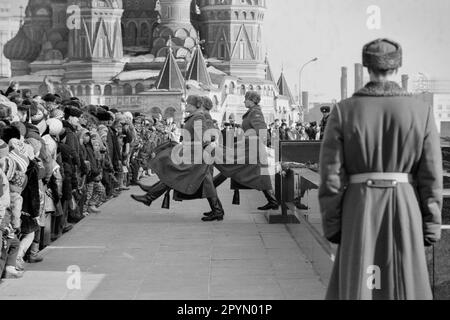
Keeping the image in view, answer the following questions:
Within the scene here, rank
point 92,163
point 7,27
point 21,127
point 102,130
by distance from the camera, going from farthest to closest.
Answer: point 7,27, point 102,130, point 92,163, point 21,127

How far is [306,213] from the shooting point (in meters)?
12.4

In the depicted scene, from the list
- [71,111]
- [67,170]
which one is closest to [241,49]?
[71,111]

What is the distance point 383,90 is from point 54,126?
770cm

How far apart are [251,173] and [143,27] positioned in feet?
390

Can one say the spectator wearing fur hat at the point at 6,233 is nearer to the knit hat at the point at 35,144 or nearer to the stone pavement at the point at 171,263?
the stone pavement at the point at 171,263

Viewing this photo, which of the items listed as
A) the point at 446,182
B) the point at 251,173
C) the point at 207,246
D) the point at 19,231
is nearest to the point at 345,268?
the point at 446,182

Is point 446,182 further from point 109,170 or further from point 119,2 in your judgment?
point 119,2

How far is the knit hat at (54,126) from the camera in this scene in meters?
13.8

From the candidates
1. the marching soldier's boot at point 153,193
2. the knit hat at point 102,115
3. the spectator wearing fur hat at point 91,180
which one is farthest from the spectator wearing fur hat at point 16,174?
the knit hat at point 102,115

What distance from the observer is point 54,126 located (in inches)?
543

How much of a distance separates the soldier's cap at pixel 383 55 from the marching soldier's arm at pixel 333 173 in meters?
0.32

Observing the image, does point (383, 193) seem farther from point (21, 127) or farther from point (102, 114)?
point (102, 114)

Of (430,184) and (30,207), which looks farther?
(30,207)

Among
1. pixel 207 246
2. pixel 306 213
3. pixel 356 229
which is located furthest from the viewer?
pixel 207 246
